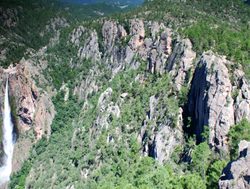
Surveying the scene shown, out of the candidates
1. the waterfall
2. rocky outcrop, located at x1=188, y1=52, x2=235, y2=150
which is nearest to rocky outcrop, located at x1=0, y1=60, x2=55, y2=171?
the waterfall

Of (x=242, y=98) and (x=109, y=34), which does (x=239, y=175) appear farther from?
(x=109, y=34)

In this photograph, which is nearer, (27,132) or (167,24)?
(167,24)

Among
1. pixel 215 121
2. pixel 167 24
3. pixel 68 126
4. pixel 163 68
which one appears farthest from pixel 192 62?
pixel 68 126

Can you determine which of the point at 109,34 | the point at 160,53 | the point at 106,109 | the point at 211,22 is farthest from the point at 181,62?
the point at 109,34

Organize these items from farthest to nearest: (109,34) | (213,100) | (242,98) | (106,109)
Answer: (109,34) < (106,109) < (213,100) < (242,98)

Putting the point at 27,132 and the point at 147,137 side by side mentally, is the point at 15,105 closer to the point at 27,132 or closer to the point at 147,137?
Result: the point at 27,132

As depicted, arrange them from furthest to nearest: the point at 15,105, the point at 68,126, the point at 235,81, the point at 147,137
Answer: the point at 15,105, the point at 68,126, the point at 147,137, the point at 235,81

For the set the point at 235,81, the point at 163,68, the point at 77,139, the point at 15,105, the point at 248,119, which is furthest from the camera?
the point at 15,105
